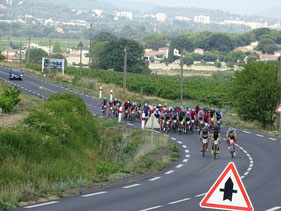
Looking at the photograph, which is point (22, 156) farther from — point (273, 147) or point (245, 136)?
point (245, 136)

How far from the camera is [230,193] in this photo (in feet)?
30.3

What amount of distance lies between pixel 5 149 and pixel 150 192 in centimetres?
417

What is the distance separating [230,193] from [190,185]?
9.59 meters

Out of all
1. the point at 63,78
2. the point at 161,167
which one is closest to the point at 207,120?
the point at 161,167

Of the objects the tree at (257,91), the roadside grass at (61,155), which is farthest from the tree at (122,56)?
the roadside grass at (61,155)

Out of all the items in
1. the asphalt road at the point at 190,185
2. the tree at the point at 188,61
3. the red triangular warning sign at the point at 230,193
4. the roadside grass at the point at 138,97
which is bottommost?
the tree at the point at 188,61

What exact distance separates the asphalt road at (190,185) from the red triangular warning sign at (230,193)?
17.3 ft

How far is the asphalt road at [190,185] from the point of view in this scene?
1491cm

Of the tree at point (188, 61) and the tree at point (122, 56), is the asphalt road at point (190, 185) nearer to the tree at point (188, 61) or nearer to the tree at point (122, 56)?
the tree at point (122, 56)

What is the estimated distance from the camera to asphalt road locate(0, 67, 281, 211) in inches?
587

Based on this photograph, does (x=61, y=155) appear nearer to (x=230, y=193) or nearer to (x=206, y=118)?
(x=230, y=193)

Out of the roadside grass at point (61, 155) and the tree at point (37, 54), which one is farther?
the tree at point (37, 54)

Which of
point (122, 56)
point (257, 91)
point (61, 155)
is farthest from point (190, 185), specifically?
point (122, 56)

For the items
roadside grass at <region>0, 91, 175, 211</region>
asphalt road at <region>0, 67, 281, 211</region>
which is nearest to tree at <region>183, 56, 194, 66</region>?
asphalt road at <region>0, 67, 281, 211</region>
